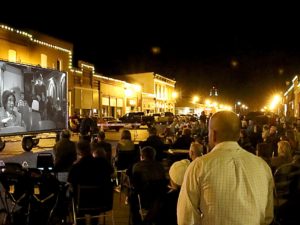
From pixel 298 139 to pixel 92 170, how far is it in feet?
26.2

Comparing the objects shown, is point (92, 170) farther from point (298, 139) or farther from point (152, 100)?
point (152, 100)

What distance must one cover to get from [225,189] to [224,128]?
394 millimetres

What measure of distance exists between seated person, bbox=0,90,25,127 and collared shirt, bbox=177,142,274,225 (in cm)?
1396

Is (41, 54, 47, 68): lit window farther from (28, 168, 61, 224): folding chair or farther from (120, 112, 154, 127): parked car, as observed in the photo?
(28, 168, 61, 224): folding chair

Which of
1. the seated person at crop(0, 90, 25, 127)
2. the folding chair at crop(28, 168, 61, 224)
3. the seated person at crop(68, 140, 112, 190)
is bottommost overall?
the folding chair at crop(28, 168, 61, 224)

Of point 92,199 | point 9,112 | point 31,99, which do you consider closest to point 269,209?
point 92,199

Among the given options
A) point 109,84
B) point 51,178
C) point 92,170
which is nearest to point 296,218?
point 92,170

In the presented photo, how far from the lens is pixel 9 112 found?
51.4ft

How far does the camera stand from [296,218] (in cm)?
514

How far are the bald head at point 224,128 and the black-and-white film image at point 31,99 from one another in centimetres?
1380

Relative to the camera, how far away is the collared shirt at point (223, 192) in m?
2.44

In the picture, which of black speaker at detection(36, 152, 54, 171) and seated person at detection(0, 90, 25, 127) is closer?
black speaker at detection(36, 152, 54, 171)

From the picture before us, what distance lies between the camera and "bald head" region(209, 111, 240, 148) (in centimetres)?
260

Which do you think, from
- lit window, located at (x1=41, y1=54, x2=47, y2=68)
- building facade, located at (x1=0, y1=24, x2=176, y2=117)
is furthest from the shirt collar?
lit window, located at (x1=41, y1=54, x2=47, y2=68)
